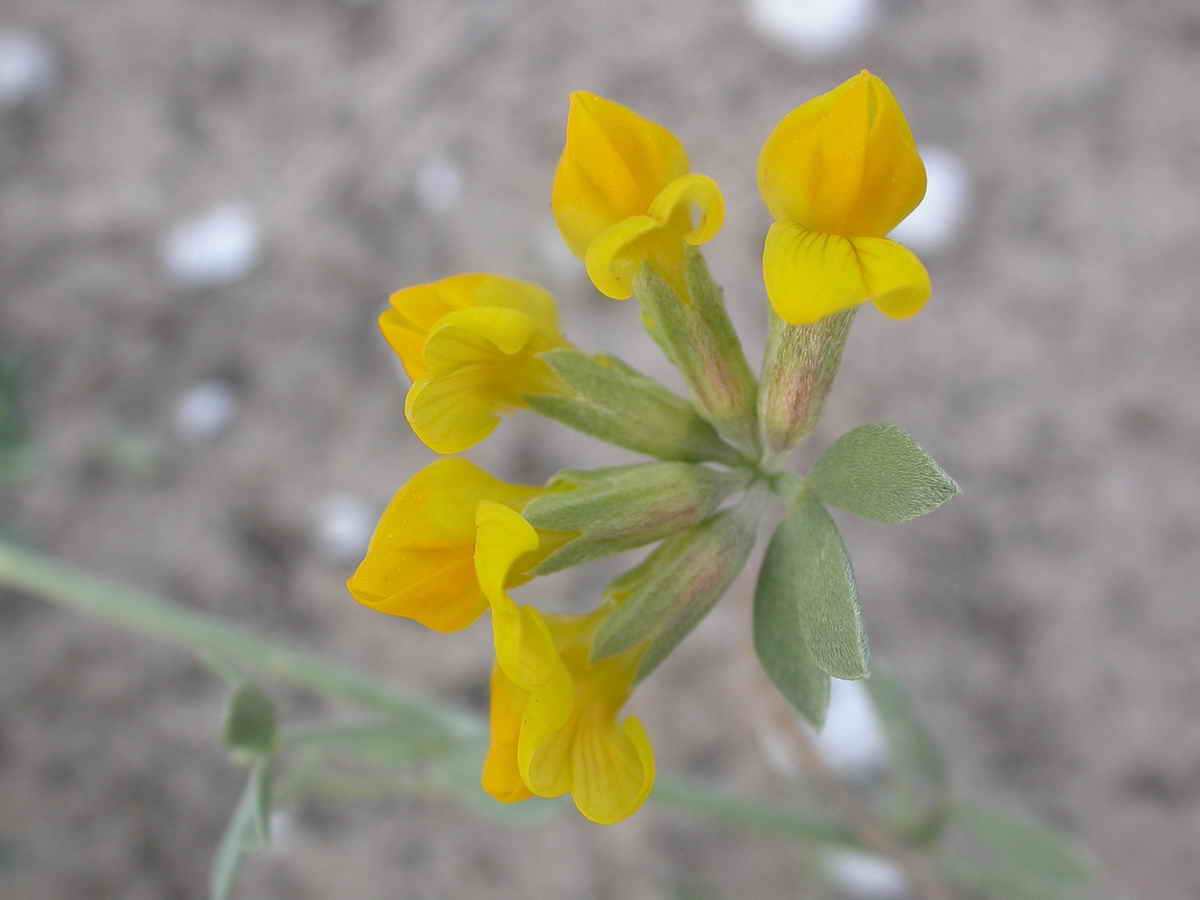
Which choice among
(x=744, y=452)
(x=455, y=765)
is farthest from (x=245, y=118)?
(x=744, y=452)

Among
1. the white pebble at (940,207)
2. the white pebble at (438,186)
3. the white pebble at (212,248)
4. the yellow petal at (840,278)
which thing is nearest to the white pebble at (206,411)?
the white pebble at (212,248)

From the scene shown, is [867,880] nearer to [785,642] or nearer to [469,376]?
[785,642]

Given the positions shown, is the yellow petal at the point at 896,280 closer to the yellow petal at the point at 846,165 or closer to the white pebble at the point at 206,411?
the yellow petal at the point at 846,165

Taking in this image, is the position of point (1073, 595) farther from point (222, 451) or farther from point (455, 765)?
point (222, 451)

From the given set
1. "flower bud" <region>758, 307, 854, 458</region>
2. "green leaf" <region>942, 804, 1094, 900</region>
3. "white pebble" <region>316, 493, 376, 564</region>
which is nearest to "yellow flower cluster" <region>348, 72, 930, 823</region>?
"flower bud" <region>758, 307, 854, 458</region>

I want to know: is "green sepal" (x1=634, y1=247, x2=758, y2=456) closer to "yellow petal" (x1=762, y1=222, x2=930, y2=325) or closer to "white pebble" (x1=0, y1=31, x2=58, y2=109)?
"yellow petal" (x1=762, y1=222, x2=930, y2=325)
